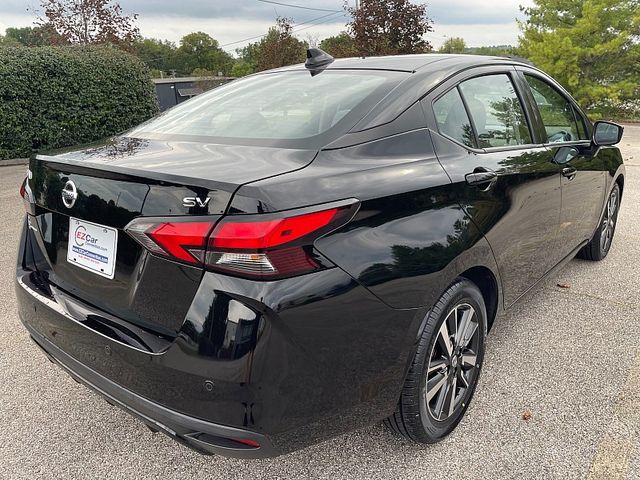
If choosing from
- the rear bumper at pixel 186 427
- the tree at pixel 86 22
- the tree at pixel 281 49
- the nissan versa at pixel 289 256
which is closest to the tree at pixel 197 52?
the tree at pixel 281 49

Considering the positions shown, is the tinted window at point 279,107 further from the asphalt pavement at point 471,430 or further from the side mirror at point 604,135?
the side mirror at point 604,135

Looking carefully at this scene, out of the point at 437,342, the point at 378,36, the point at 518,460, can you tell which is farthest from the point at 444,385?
the point at 378,36

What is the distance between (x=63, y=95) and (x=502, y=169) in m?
10.0

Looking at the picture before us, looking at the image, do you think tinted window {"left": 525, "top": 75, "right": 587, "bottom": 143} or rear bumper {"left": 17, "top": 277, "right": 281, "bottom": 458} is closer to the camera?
rear bumper {"left": 17, "top": 277, "right": 281, "bottom": 458}

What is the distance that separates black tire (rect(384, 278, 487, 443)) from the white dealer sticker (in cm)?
113

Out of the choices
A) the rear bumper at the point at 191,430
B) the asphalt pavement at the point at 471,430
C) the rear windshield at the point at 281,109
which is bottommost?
the asphalt pavement at the point at 471,430

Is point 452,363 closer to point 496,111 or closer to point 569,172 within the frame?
point 496,111

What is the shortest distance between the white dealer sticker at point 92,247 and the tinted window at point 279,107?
25.9 inches

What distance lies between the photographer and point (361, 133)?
190 centimetres

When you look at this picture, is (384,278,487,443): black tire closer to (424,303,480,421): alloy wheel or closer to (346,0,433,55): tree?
(424,303,480,421): alloy wheel

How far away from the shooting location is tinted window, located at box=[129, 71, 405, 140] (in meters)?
2.06

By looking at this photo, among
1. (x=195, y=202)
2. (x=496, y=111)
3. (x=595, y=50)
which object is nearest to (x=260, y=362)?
(x=195, y=202)

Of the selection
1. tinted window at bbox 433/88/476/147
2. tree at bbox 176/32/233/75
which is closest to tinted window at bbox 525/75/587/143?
tinted window at bbox 433/88/476/147

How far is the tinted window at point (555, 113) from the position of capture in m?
3.04
